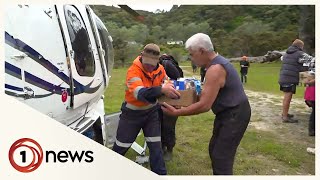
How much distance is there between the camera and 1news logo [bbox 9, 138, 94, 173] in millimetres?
2396

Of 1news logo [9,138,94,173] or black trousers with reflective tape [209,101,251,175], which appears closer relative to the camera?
1news logo [9,138,94,173]

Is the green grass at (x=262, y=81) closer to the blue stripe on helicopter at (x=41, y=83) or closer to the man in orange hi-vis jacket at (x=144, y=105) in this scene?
the man in orange hi-vis jacket at (x=144, y=105)

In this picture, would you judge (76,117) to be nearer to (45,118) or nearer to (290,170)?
(45,118)

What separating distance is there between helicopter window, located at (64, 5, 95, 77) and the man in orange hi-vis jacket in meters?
0.48

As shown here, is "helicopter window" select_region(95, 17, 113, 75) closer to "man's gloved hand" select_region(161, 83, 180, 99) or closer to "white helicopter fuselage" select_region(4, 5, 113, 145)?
"white helicopter fuselage" select_region(4, 5, 113, 145)

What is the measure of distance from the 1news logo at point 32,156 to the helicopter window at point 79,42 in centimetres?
108

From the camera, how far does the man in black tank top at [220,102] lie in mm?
2887

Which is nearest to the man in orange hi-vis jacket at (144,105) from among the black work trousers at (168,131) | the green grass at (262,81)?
the black work trousers at (168,131)

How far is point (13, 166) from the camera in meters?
2.38

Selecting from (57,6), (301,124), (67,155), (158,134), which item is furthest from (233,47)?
(67,155)

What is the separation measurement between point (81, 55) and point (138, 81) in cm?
65

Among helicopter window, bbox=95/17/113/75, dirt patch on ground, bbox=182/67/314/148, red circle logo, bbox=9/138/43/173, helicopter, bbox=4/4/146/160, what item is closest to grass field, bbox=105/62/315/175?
dirt patch on ground, bbox=182/67/314/148

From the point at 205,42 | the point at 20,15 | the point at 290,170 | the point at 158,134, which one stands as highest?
the point at 20,15
